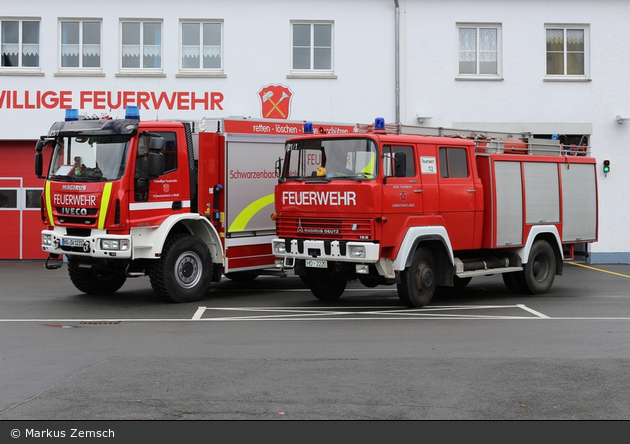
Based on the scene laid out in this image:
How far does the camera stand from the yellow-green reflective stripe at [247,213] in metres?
14.3

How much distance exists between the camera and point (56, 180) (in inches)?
524

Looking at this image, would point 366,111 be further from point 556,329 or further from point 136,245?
point 556,329

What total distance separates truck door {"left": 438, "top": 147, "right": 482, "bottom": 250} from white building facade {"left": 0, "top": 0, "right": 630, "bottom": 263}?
8635mm

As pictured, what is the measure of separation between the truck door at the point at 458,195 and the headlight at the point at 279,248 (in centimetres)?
243

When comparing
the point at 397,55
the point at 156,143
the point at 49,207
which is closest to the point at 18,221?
the point at 49,207

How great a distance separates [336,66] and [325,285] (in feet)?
31.5

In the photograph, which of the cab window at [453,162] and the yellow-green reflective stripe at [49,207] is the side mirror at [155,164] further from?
the cab window at [453,162]

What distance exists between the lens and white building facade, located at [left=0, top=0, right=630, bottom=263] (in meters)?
21.8

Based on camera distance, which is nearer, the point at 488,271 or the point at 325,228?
the point at 325,228

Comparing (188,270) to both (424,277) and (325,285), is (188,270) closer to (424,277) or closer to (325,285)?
(325,285)

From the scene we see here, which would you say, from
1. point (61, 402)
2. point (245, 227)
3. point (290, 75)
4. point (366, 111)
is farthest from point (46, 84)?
point (61, 402)

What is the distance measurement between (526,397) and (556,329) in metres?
3.99

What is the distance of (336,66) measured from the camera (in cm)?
2212

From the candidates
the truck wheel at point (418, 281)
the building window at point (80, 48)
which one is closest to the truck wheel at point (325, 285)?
the truck wheel at point (418, 281)
